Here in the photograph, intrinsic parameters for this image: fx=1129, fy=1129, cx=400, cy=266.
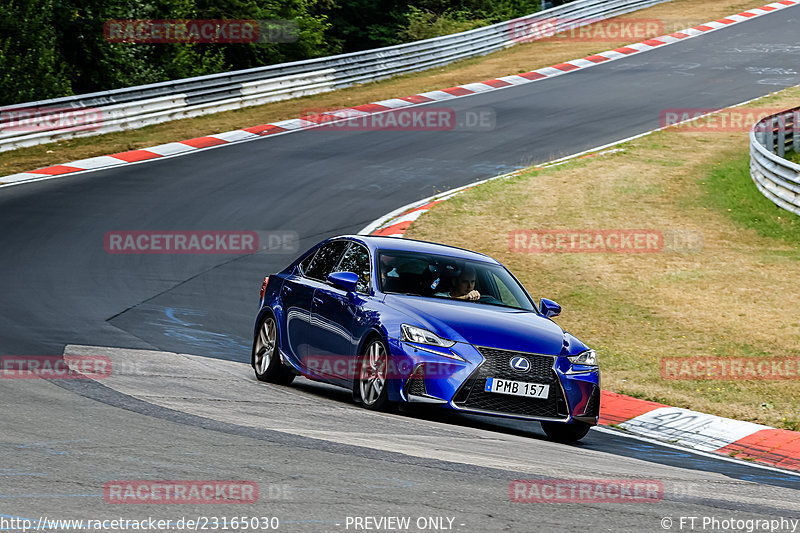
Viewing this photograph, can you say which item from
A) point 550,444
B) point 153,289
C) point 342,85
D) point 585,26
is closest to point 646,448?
point 550,444

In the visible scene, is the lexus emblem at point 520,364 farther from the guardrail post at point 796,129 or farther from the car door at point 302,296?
the guardrail post at point 796,129

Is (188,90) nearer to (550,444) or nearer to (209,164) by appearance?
(209,164)

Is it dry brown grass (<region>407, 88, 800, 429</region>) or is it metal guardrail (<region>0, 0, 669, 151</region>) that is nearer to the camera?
dry brown grass (<region>407, 88, 800, 429</region>)

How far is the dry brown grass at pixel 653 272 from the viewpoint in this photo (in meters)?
12.3

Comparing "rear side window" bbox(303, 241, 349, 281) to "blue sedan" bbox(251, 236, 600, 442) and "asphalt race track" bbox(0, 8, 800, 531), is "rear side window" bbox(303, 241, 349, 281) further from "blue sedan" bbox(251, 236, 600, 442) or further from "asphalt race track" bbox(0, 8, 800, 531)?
"asphalt race track" bbox(0, 8, 800, 531)

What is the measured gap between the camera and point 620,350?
13.5m

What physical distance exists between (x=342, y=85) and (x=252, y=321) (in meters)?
20.0

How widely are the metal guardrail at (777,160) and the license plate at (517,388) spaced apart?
12.7 meters

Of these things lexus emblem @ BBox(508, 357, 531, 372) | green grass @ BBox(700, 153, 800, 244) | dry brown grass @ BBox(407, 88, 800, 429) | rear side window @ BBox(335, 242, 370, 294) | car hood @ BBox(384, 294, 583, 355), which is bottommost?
green grass @ BBox(700, 153, 800, 244)

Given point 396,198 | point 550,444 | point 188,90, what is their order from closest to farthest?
point 550,444 → point 396,198 → point 188,90

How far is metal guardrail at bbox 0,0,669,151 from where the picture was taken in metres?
24.9

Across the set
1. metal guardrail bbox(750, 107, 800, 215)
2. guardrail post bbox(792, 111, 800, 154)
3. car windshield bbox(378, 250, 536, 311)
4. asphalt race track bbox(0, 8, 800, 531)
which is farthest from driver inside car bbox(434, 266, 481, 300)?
guardrail post bbox(792, 111, 800, 154)

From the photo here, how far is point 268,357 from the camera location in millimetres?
10953

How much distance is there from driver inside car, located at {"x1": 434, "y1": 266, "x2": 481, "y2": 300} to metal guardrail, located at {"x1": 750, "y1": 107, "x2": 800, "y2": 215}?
38.8ft
